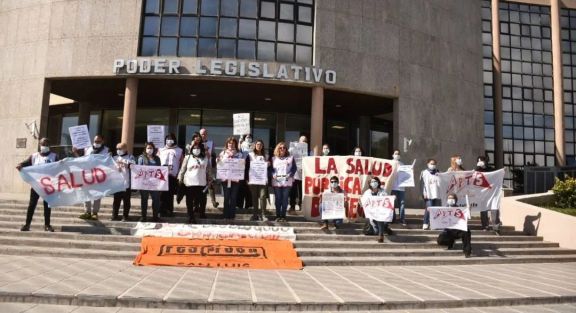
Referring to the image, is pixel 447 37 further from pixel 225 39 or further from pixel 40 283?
pixel 40 283

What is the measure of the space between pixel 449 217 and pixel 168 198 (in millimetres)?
7321

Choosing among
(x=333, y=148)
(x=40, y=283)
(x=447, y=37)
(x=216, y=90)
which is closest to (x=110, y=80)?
(x=216, y=90)

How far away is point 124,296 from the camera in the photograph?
5887mm

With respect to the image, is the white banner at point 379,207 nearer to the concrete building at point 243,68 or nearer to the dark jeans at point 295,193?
the dark jeans at point 295,193

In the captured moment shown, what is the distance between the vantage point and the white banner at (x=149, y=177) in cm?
1102

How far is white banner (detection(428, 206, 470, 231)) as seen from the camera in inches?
424

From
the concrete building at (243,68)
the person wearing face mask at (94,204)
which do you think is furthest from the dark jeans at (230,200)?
the concrete building at (243,68)

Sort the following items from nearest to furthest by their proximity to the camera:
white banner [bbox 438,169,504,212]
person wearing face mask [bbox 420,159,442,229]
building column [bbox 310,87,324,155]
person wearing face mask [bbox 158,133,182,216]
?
person wearing face mask [bbox 158,133,182,216]
person wearing face mask [bbox 420,159,442,229]
white banner [bbox 438,169,504,212]
building column [bbox 310,87,324,155]

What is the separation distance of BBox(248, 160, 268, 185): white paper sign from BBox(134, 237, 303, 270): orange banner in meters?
2.05

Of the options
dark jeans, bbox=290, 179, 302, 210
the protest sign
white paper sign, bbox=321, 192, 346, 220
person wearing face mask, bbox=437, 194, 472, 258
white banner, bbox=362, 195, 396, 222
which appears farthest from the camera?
dark jeans, bbox=290, 179, 302, 210

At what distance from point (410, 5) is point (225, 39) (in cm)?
946

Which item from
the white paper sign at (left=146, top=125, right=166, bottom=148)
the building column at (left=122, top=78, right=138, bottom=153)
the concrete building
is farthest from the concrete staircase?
the concrete building

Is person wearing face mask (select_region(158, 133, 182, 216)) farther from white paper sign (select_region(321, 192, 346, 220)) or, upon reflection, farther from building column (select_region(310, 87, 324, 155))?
building column (select_region(310, 87, 324, 155))

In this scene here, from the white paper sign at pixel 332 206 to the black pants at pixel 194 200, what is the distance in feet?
10.4
